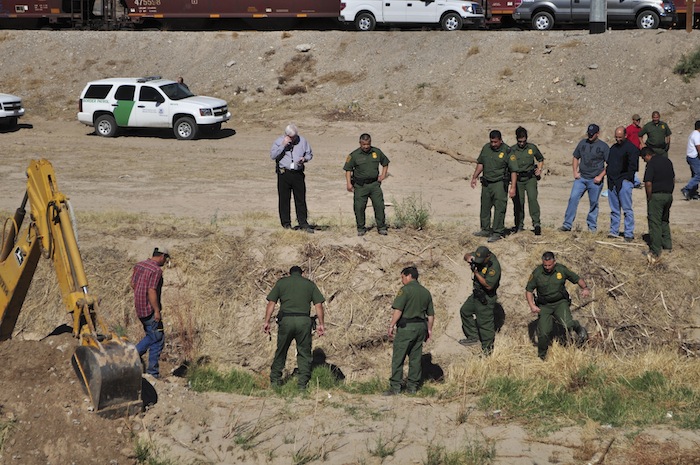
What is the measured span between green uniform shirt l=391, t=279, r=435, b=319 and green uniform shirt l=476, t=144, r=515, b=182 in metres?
3.85

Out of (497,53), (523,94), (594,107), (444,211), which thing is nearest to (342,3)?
(497,53)

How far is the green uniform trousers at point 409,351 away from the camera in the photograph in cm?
1259

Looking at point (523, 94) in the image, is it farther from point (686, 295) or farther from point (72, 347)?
point (72, 347)

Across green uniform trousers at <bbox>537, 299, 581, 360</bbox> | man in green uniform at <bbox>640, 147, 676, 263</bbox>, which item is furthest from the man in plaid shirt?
man in green uniform at <bbox>640, 147, 676, 263</bbox>

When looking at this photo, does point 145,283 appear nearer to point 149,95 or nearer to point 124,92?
point 149,95

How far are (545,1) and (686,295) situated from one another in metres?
19.4

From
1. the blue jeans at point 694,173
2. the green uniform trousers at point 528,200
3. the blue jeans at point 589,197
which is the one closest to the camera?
the green uniform trousers at point 528,200

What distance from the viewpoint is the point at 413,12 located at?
34.4 m

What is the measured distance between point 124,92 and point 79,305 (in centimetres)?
1821

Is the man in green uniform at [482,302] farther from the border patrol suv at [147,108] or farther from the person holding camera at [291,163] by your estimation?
the border patrol suv at [147,108]

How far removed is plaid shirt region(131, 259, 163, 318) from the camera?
41.5ft

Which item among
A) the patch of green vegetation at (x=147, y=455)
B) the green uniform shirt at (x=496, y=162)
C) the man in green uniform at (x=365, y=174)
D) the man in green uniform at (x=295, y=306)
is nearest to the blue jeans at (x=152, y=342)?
the man in green uniform at (x=295, y=306)

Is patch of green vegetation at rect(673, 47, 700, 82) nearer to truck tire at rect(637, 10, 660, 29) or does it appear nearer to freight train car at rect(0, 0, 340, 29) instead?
truck tire at rect(637, 10, 660, 29)

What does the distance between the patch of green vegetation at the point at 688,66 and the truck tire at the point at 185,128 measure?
1396 centimetres
